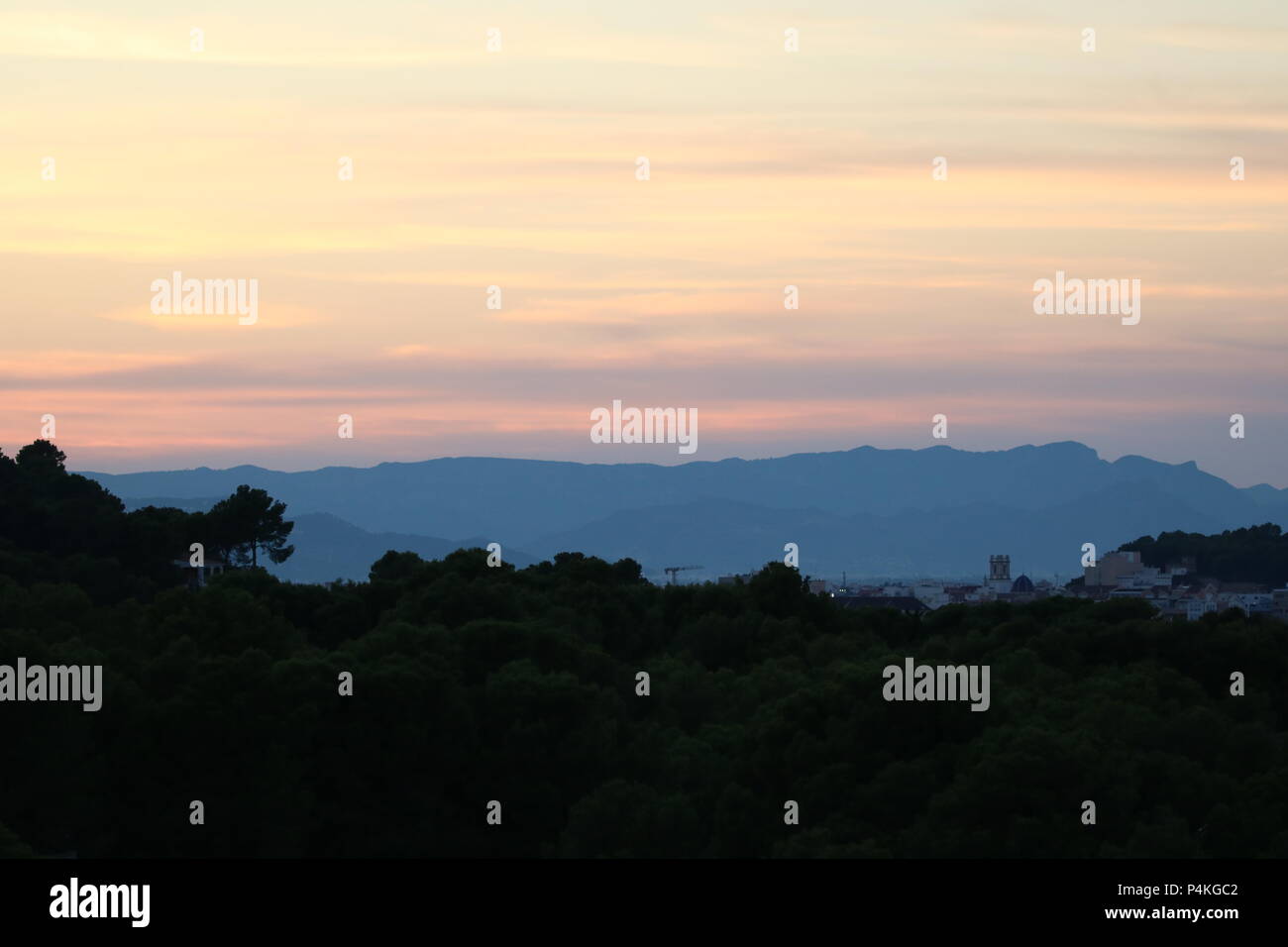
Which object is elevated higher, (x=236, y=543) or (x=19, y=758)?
(x=236, y=543)

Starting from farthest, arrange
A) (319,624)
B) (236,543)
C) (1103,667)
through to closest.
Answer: (236,543) < (319,624) < (1103,667)

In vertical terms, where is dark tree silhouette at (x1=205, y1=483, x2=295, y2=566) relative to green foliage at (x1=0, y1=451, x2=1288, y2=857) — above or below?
above

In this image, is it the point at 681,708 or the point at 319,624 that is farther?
the point at 319,624

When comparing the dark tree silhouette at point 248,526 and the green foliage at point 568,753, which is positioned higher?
the dark tree silhouette at point 248,526

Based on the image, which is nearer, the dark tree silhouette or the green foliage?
the green foliage

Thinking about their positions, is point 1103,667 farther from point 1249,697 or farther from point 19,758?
point 19,758

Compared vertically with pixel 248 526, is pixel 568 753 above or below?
below

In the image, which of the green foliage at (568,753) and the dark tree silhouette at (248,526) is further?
the dark tree silhouette at (248,526)

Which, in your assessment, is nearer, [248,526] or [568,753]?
[568,753]

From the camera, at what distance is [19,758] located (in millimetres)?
47938

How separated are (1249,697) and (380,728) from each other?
34637 millimetres

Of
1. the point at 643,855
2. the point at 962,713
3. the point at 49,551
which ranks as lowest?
the point at 643,855

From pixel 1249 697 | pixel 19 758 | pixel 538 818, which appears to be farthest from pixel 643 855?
pixel 1249 697
